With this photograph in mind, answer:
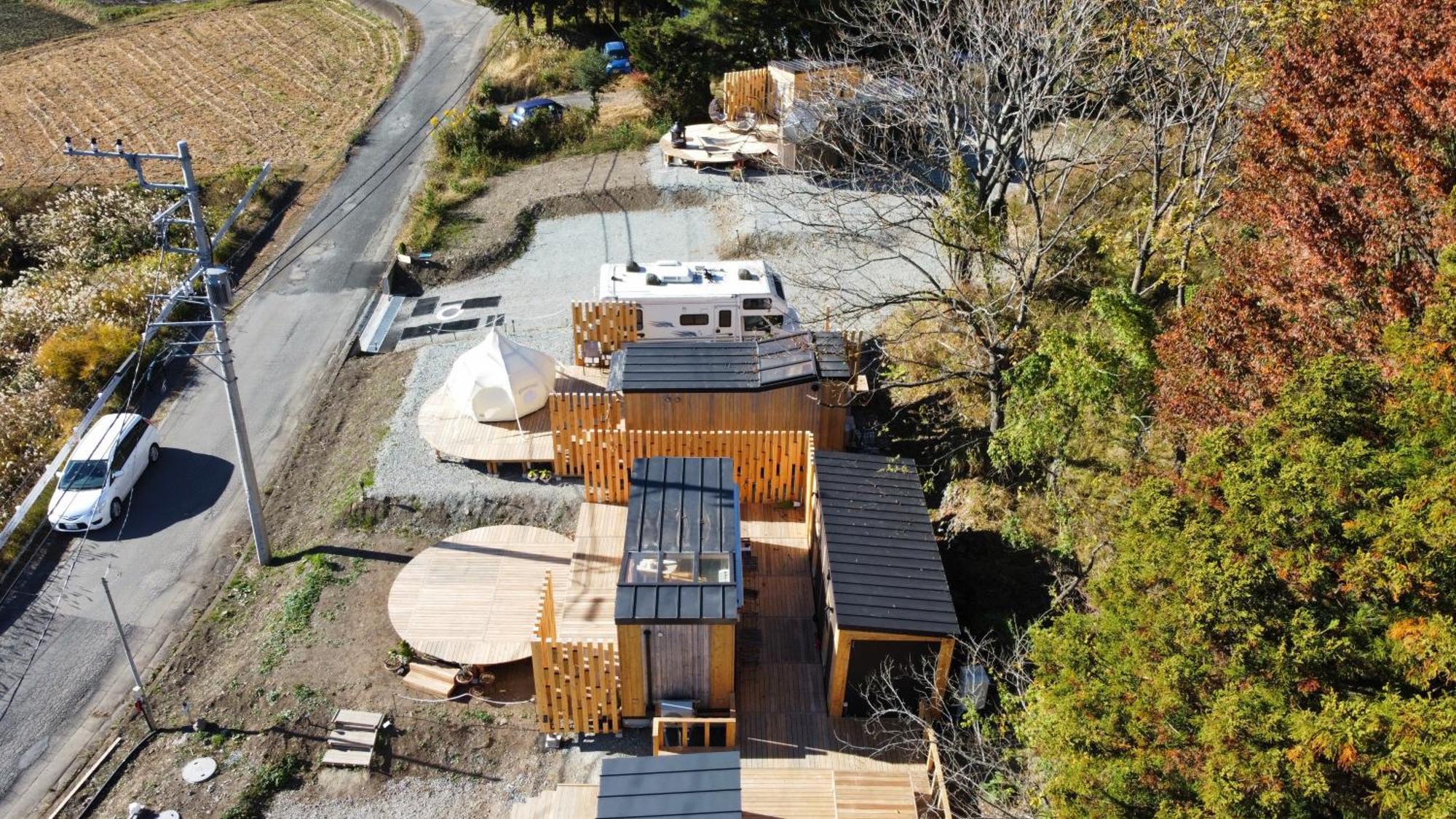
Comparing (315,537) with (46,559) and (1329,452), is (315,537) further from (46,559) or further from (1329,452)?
(1329,452)

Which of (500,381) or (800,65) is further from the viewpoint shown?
(800,65)

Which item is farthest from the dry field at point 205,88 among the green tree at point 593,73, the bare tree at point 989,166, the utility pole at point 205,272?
the bare tree at point 989,166

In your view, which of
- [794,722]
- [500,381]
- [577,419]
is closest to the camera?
[794,722]

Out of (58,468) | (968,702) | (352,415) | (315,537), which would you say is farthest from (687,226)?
(968,702)

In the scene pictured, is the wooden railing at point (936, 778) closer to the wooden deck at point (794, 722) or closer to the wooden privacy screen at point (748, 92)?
the wooden deck at point (794, 722)

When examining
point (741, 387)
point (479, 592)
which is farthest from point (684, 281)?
point (479, 592)

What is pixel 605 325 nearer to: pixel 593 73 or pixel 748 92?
pixel 748 92
